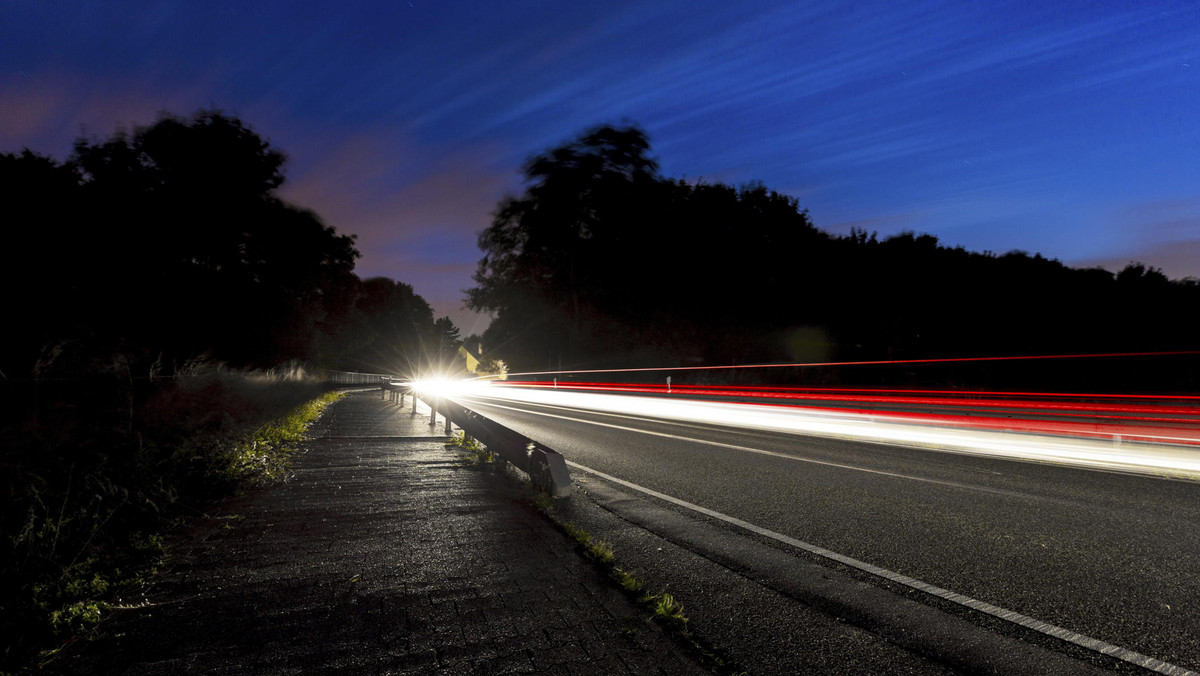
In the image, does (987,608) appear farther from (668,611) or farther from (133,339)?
(133,339)

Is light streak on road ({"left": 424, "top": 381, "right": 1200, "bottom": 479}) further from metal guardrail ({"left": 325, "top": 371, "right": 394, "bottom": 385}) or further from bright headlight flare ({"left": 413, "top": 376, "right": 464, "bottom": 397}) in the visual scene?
metal guardrail ({"left": 325, "top": 371, "right": 394, "bottom": 385})

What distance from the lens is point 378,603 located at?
11.8 feet

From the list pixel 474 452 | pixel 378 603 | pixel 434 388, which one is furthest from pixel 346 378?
pixel 378 603

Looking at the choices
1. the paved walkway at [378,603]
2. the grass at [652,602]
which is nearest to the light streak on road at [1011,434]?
the grass at [652,602]

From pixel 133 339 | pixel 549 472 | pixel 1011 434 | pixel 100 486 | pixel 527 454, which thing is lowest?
pixel 1011 434

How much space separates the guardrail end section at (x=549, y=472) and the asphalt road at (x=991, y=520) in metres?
1.42

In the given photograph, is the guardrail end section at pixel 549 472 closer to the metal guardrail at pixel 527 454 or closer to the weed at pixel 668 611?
the metal guardrail at pixel 527 454

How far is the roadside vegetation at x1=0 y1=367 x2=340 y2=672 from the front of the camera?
11.1 feet

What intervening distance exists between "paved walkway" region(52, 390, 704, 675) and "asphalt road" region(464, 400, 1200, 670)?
2.37 metres

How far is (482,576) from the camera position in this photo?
410cm

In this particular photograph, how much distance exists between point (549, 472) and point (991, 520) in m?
4.54

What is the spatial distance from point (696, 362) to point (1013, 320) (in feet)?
68.2

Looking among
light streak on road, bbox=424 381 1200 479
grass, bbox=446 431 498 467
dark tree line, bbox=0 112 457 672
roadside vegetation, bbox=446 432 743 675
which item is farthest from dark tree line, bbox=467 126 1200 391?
roadside vegetation, bbox=446 432 743 675

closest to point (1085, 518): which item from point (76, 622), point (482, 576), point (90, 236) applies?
point (482, 576)
